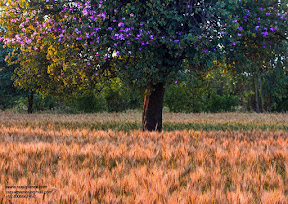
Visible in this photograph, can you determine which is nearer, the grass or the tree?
the tree

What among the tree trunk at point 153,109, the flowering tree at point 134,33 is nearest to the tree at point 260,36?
the flowering tree at point 134,33

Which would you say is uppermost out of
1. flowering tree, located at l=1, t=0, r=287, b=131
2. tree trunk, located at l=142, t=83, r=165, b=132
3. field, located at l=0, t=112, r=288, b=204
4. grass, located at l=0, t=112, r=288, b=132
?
flowering tree, located at l=1, t=0, r=287, b=131

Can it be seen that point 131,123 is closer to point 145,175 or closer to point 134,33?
point 134,33

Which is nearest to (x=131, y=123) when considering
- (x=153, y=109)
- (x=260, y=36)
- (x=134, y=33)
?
(x=153, y=109)

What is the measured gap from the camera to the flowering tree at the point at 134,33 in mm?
9062

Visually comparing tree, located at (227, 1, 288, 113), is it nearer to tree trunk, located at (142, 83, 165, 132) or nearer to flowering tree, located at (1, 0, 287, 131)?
flowering tree, located at (1, 0, 287, 131)

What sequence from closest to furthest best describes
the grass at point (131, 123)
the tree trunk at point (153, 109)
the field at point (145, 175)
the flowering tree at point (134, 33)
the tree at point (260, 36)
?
the field at point (145, 175) < the flowering tree at point (134, 33) < the tree at point (260, 36) < the tree trunk at point (153, 109) < the grass at point (131, 123)

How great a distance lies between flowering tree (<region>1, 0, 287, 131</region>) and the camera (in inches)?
357

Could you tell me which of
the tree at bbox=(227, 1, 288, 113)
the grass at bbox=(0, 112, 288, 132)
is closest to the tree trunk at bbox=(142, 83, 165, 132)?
the grass at bbox=(0, 112, 288, 132)

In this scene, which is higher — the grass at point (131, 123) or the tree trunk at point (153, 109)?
the tree trunk at point (153, 109)

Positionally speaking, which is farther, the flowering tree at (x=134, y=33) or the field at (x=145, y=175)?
the flowering tree at (x=134, y=33)

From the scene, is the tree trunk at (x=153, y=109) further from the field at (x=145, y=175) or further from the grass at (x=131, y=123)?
the field at (x=145, y=175)

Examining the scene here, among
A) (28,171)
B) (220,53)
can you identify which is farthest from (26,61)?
(28,171)

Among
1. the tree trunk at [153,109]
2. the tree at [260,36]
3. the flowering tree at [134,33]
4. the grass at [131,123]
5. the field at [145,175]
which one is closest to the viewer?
the field at [145,175]
